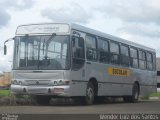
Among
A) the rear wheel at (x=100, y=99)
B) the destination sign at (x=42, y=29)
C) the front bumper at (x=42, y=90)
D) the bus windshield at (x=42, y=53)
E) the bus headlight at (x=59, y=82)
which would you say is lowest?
the rear wheel at (x=100, y=99)

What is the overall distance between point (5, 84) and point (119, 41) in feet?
213

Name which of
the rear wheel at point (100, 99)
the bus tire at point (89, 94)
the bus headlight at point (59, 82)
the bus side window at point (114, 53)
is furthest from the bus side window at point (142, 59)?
the bus headlight at point (59, 82)

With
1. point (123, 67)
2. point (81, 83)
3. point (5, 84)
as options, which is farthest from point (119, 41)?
point (5, 84)

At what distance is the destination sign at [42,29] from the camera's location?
2056 centimetres

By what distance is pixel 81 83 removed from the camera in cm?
2094

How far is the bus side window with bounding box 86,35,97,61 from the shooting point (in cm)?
2152

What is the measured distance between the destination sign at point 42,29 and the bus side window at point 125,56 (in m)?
5.88

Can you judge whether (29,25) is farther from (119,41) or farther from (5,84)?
(5,84)

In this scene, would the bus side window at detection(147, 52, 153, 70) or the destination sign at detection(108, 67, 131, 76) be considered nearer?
the destination sign at detection(108, 67, 131, 76)

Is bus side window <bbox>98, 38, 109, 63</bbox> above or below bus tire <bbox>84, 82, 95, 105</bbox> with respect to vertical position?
above

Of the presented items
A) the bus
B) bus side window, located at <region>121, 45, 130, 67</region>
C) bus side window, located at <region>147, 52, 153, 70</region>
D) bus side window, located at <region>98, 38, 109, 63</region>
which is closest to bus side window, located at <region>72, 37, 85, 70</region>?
the bus

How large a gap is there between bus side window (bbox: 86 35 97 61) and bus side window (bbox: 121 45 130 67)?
12.1 ft

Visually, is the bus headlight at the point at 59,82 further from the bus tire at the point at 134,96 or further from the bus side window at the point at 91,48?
the bus tire at the point at 134,96

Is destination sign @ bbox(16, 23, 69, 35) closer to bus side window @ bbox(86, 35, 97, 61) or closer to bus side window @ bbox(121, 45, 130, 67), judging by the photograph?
bus side window @ bbox(86, 35, 97, 61)
